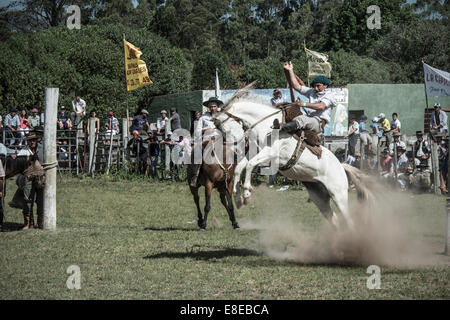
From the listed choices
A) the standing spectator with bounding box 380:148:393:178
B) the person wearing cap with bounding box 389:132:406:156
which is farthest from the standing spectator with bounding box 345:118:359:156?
the person wearing cap with bounding box 389:132:406:156

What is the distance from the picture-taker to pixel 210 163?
480 inches

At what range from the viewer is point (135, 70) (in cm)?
2384

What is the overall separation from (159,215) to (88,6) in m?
55.7

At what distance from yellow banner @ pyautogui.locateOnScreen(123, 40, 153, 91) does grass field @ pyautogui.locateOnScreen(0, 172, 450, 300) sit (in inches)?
356

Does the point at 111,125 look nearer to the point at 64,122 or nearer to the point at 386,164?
the point at 64,122

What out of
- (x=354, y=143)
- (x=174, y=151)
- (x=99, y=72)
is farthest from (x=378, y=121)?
(x=99, y=72)

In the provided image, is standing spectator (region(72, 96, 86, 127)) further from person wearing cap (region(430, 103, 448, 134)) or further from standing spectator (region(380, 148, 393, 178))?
person wearing cap (region(430, 103, 448, 134))

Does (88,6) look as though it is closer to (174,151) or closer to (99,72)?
(99,72)

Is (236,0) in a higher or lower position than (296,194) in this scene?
higher

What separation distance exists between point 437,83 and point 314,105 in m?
10.5

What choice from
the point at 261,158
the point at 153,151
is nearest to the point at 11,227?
the point at 261,158

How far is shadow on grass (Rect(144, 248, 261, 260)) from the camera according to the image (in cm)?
940

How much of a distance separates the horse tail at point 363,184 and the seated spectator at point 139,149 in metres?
13.6

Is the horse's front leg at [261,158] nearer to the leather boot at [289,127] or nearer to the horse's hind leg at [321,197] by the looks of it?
the leather boot at [289,127]
